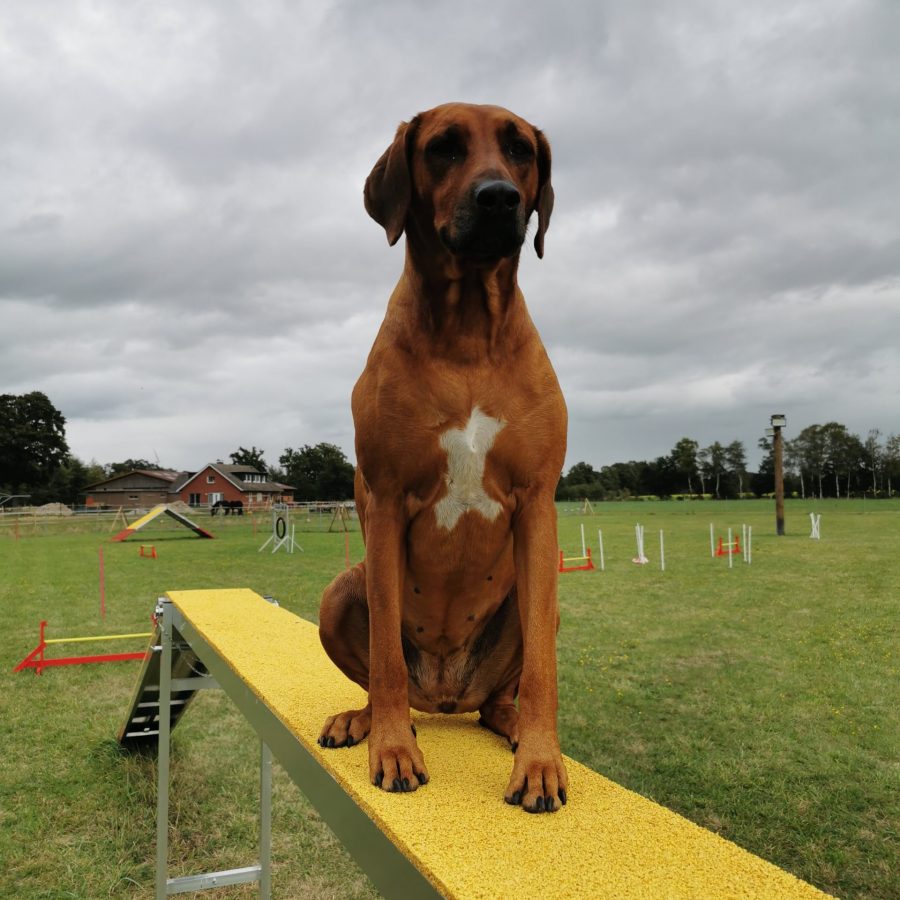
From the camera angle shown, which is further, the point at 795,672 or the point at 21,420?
the point at 21,420

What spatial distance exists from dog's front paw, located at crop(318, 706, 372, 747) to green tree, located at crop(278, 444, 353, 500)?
44.2 m

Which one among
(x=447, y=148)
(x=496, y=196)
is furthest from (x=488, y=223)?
(x=447, y=148)

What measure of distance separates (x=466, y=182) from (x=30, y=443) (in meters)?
84.7

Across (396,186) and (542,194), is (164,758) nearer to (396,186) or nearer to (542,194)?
(396,186)

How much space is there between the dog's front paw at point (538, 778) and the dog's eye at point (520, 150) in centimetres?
153

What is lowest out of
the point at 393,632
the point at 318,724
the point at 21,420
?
the point at 318,724

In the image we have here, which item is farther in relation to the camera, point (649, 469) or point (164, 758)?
point (649, 469)

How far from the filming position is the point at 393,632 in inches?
81.0

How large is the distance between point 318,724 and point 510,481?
113 centimetres

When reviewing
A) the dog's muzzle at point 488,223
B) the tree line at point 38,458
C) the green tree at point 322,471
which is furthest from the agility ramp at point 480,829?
the tree line at point 38,458

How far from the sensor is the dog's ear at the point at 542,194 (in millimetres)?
2088

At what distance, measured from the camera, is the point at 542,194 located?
2098mm

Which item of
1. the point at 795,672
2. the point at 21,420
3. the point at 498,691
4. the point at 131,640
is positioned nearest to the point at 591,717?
the point at 795,672

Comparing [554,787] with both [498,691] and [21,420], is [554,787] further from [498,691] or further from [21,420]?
Result: [21,420]
